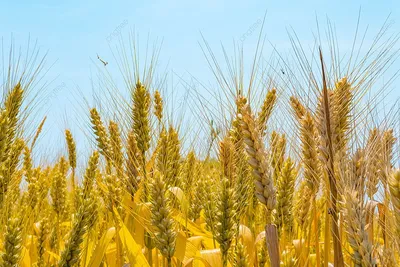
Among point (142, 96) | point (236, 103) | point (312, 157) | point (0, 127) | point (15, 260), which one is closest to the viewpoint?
point (15, 260)

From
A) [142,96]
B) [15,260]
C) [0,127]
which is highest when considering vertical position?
[142,96]

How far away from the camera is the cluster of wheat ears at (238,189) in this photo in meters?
1.72

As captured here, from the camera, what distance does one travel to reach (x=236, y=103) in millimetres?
2174

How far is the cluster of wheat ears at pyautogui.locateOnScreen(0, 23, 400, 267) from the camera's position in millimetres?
1722

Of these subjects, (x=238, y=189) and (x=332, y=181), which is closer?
(x=332, y=181)

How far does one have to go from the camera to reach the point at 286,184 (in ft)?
6.88

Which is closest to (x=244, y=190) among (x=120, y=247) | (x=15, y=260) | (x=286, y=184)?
(x=286, y=184)

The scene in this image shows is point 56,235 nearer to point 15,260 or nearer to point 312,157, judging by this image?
point 15,260

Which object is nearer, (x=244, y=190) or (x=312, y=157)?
(x=312, y=157)

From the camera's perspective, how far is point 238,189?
7.16 ft

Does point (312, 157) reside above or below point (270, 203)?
above

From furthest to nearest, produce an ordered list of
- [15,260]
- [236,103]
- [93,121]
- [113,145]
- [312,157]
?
[93,121]
[113,145]
[236,103]
[312,157]
[15,260]

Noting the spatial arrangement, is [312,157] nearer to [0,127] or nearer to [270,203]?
[270,203]

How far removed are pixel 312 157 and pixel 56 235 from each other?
154 cm
